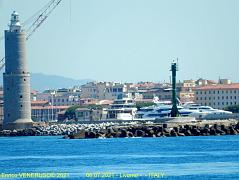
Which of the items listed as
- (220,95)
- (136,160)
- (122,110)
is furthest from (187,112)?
(136,160)

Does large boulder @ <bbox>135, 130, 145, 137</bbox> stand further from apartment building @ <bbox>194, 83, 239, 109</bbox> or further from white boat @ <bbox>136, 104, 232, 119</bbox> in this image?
apartment building @ <bbox>194, 83, 239, 109</bbox>

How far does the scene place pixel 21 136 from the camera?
13225 centimetres

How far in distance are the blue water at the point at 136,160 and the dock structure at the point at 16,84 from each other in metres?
45.5

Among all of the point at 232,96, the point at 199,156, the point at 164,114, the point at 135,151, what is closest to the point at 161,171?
the point at 199,156

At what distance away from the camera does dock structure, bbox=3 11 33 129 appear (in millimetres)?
133375

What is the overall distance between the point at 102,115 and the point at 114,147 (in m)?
79.2

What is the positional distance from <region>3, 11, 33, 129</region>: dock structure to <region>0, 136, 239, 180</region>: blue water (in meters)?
45.5

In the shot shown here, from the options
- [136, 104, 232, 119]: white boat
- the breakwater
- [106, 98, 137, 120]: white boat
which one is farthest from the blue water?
[106, 98, 137, 120]: white boat

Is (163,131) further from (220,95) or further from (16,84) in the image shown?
(220,95)

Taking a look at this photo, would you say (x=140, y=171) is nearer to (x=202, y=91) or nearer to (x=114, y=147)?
(x=114, y=147)

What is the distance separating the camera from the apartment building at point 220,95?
192 metres

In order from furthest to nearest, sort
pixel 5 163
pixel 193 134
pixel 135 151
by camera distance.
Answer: pixel 193 134
pixel 135 151
pixel 5 163

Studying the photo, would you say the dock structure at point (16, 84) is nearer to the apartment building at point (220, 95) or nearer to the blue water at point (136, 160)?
the blue water at point (136, 160)

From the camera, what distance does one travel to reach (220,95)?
19188 centimetres
